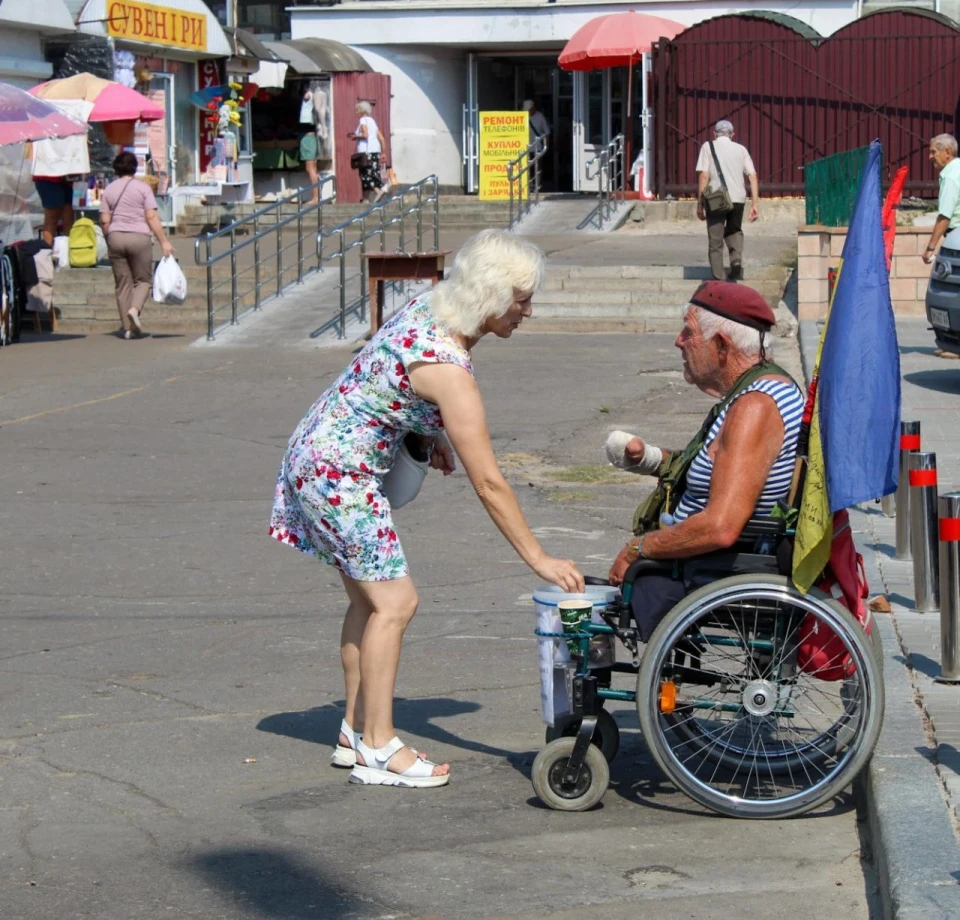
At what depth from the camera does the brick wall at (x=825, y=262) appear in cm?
1692

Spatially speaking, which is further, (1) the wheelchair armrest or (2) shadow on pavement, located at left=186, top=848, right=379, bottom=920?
(1) the wheelchair armrest

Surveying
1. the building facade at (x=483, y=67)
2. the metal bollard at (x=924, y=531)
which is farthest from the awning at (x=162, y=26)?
the metal bollard at (x=924, y=531)

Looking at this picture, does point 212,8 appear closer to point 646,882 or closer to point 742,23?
point 742,23

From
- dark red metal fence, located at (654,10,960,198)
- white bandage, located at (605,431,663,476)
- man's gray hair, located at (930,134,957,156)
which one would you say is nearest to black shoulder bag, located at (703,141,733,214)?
man's gray hair, located at (930,134,957,156)

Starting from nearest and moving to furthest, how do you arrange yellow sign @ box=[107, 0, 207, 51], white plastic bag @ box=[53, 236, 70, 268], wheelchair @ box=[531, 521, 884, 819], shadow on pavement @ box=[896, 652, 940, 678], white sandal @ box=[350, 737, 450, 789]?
wheelchair @ box=[531, 521, 884, 819], white sandal @ box=[350, 737, 450, 789], shadow on pavement @ box=[896, 652, 940, 678], white plastic bag @ box=[53, 236, 70, 268], yellow sign @ box=[107, 0, 207, 51]

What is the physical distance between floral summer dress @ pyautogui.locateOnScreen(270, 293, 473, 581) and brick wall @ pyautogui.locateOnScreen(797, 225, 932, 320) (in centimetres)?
1235

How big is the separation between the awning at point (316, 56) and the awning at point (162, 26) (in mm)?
1529

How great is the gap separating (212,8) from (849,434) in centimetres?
2651

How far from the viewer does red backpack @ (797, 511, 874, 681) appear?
4.51m

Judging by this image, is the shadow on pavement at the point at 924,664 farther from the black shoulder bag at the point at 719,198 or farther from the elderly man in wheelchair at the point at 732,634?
the black shoulder bag at the point at 719,198

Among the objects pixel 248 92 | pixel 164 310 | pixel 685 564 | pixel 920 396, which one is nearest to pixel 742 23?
pixel 248 92

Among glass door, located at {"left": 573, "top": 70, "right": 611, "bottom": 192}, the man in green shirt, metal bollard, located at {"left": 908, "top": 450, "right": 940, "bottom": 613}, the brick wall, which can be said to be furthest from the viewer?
glass door, located at {"left": 573, "top": 70, "right": 611, "bottom": 192}

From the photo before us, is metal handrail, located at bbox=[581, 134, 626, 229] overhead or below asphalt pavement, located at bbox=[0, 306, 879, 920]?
overhead

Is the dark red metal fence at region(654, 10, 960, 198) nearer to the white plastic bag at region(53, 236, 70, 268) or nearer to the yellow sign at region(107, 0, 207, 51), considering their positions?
the yellow sign at region(107, 0, 207, 51)
